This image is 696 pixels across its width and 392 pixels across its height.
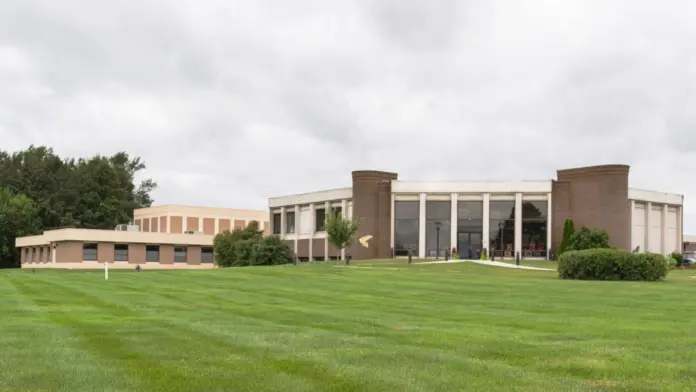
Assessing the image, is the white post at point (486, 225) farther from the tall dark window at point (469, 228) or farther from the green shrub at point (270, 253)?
the green shrub at point (270, 253)

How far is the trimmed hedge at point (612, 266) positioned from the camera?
36500mm

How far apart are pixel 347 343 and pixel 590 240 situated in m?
53.6

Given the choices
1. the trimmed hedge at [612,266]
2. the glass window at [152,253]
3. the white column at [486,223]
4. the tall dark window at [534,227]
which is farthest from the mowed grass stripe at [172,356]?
the glass window at [152,253]

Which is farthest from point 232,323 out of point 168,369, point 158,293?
point 158,293

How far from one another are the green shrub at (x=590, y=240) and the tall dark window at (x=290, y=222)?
31228 millimetres

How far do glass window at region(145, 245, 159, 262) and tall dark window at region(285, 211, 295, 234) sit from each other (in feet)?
56.3

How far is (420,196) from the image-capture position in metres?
68.6

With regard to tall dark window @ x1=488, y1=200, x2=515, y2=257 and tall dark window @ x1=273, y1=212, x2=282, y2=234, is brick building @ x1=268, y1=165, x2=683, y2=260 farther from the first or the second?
tall dark window @ x1=273, y1=212, x2=282, y2=234

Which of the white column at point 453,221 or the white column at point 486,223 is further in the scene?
the white column at point 453,221

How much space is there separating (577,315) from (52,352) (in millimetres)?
11684

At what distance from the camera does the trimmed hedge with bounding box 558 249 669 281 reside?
3650cm

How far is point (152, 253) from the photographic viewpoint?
3433 inches

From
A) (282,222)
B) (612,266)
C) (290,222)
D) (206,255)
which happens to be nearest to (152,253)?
(206,255)

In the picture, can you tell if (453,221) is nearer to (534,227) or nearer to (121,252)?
(534,227)
